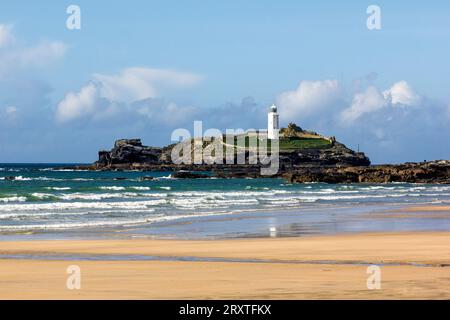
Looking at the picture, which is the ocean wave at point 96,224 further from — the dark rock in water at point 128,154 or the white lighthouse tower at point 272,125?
the dark rock in water at point 128,154

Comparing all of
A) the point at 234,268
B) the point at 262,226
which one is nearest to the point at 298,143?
the point at 262,226

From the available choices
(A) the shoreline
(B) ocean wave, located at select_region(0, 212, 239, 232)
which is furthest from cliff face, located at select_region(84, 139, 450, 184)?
(B) ocean wave, located at select_region(0, 212, 239, 232)

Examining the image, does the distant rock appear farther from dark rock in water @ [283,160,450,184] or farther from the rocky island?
dark rock in water @ [283,160,450,184]

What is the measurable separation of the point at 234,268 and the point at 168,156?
169 m

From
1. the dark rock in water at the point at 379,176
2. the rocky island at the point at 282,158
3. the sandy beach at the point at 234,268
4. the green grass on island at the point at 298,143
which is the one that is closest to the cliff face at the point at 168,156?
the rocky island at the point at 282,158

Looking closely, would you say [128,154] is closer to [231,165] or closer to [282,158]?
[231,165]

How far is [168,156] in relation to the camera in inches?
7224

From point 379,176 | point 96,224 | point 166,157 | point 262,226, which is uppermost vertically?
point 166,157

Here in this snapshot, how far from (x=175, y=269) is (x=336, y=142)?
17044 cm

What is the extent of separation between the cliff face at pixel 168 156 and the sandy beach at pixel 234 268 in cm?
13589

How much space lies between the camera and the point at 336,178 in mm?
100875

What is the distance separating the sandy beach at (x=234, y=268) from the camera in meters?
12.1
